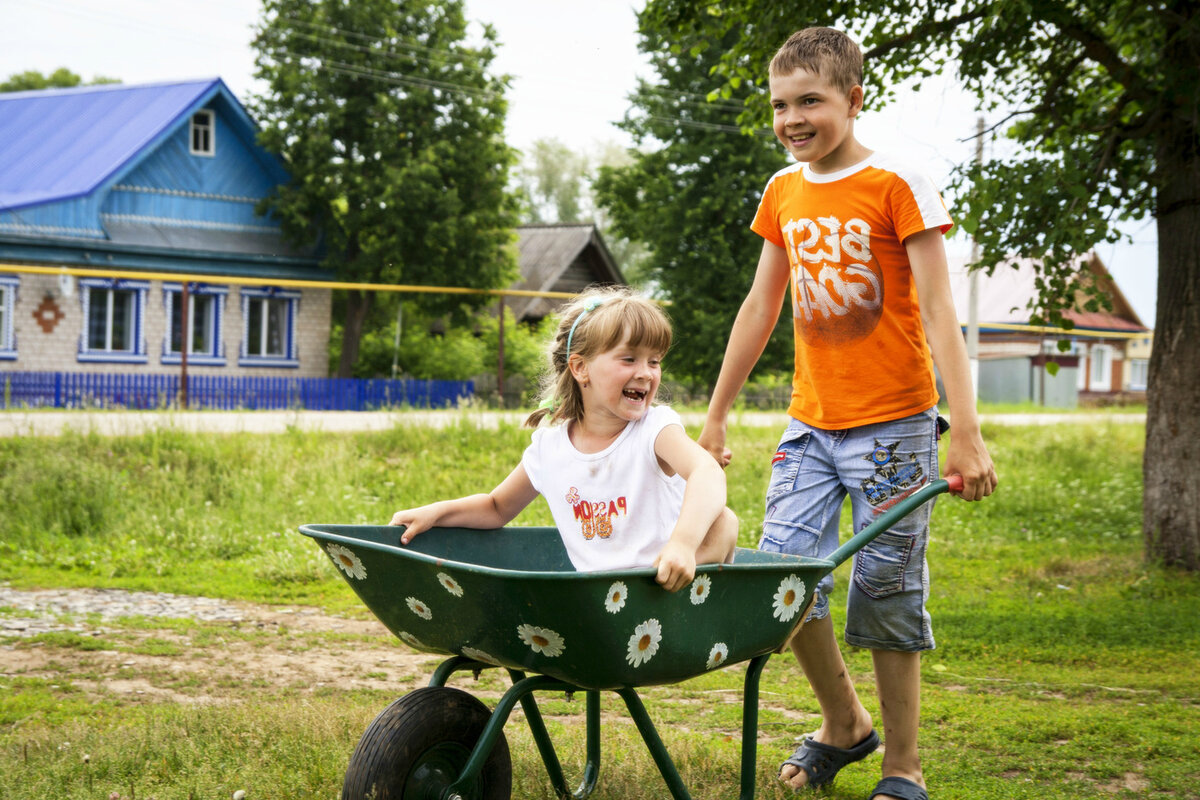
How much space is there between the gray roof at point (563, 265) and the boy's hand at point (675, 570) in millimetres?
26420

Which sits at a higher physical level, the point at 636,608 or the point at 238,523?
the point at 636,608

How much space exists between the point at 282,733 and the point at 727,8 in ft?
16.9

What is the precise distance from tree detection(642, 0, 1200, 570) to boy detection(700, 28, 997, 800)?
323 cm

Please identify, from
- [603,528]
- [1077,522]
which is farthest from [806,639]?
[1077,522]

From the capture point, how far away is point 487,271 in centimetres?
2391

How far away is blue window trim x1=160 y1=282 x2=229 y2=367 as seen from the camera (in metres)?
21.3

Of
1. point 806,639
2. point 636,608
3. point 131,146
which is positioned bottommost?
point 806,639

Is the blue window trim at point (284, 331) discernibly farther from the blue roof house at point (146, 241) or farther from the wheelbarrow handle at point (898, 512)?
the wheelbarrow handle at point (898, 512)

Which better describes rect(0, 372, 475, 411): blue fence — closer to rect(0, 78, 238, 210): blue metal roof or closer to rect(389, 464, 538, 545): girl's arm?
rect(0, 78, 238, 210): blue metal roof

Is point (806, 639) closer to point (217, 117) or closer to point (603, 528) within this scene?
point (603, 528)

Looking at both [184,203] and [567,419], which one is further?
[184,203]

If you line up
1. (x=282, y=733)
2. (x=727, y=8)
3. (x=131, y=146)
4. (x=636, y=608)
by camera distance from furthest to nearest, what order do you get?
(x=131, y=146), (x=727, y=8), (x=282, y=733), (x=636, y=608)

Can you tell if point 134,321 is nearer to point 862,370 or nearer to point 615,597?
point 862,370

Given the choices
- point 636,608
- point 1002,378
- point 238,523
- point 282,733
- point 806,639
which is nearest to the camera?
point 636,608
